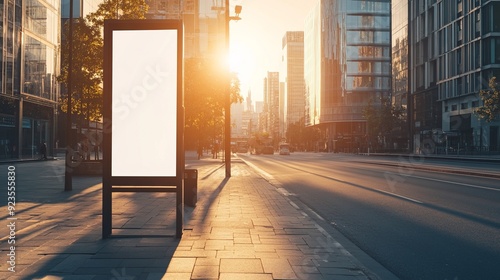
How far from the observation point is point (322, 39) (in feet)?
332

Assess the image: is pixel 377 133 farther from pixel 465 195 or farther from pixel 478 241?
pixel 478 241

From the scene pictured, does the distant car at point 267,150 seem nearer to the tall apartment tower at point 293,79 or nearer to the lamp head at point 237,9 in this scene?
the lamp head at point 237,9

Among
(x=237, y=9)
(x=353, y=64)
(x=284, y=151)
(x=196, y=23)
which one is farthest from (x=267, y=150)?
(x=237, y=9)

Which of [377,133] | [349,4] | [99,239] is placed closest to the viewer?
[99,239]

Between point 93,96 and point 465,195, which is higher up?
point 93,96

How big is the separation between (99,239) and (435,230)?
200 inches

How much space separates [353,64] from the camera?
9300cm

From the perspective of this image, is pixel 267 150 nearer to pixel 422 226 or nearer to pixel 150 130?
pixel 422 226

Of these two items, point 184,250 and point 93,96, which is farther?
point 93,96

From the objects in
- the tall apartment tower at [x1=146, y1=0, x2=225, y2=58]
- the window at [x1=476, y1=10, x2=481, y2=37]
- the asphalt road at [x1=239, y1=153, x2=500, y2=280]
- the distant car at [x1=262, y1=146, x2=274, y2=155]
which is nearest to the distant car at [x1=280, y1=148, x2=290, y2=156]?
the distant car at [x1=262, y1=146, x2=274, y2=155]

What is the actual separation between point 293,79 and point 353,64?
95.0m

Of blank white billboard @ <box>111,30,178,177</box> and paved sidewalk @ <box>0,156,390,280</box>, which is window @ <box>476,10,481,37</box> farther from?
blank white billboard @ <box>111,30,178,177</box>

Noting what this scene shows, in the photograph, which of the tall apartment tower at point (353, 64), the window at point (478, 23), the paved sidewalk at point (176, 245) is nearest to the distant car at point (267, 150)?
the tall apartment tower at point (353, 64)

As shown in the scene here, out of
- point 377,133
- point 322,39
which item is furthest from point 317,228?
point 322,39
